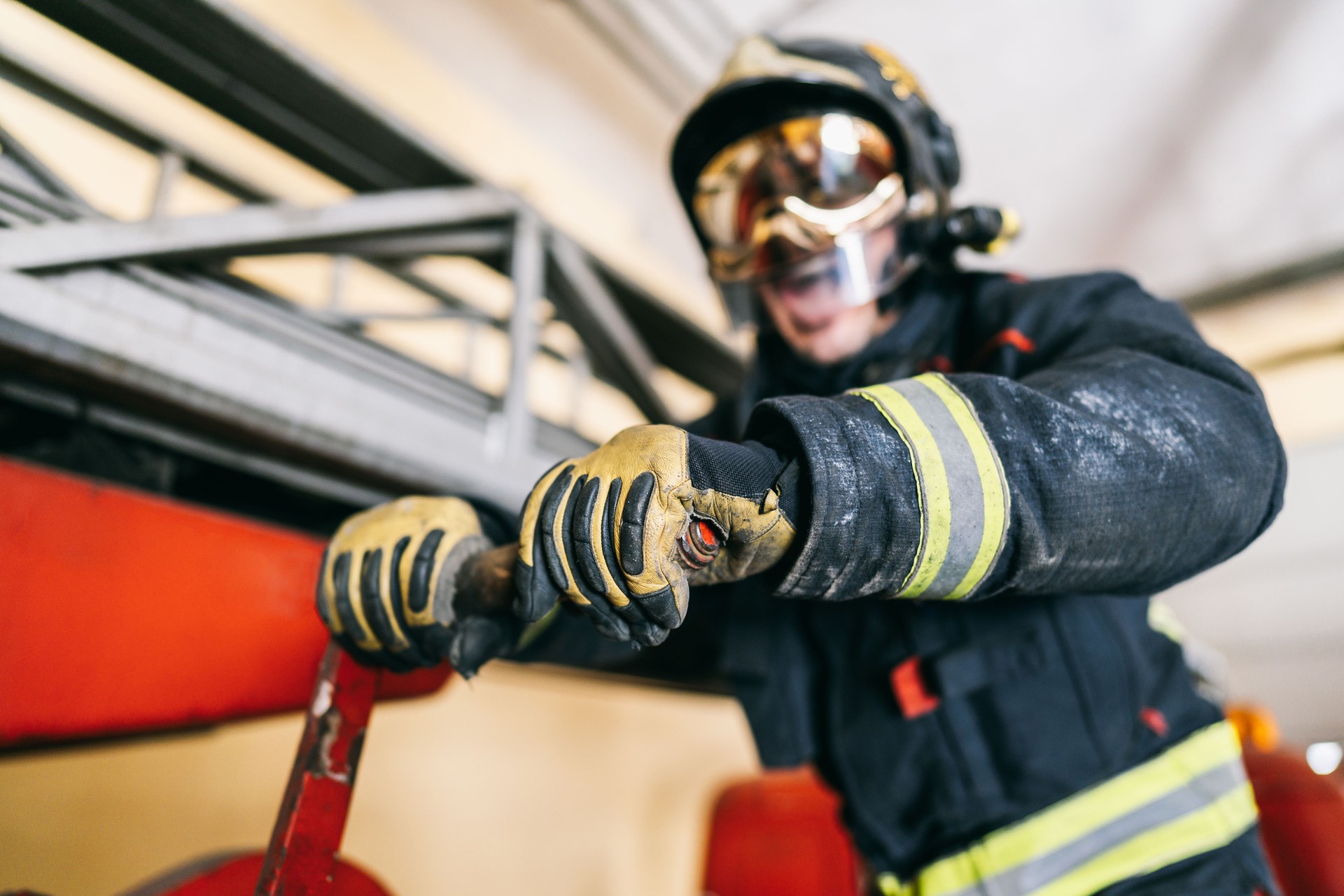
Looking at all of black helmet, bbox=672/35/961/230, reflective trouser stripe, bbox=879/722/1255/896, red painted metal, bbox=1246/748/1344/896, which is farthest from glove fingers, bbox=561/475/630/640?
red painted metal, bbox=1246/748/1344/896

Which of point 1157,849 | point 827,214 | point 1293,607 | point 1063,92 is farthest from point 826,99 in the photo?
point 1293,607

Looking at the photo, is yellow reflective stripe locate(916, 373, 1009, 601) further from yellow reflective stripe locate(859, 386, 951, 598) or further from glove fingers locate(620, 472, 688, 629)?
glove fingers locate(620, 472, 688, 629)

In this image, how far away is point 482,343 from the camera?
286cm

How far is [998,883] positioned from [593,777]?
2122 millimetres

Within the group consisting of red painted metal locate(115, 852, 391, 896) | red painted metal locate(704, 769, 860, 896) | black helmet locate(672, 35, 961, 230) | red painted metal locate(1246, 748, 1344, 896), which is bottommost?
red painted metal locate(704, 769, 860, 896)

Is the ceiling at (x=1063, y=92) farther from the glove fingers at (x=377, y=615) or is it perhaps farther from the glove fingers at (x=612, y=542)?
the glove fingers at (x=612, y=542)

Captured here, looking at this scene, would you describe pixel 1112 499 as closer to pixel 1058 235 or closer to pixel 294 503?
pixel 294 503

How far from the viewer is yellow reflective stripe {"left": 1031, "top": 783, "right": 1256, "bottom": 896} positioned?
0.95m

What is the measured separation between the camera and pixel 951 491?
2.18 feet

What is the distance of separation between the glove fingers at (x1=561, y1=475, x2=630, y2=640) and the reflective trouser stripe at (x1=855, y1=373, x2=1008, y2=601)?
0.89ft

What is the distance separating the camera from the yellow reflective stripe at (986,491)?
67 cm

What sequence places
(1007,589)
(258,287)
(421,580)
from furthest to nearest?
(258,287)
(421,580)
(1007,589)

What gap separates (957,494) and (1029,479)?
83 millimetres

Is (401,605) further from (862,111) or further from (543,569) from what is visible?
(862,111)
